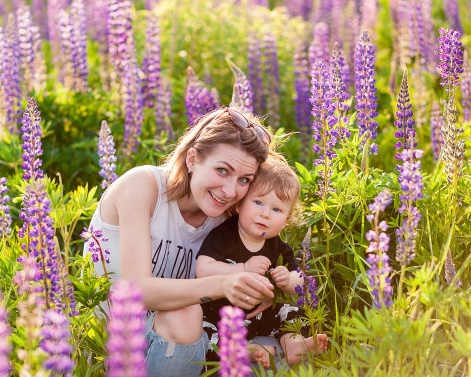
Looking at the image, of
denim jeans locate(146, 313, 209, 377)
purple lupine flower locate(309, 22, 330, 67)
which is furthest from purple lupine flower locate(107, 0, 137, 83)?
denim jeans locate(146, 313, 209, 377)

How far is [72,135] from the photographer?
5.92m

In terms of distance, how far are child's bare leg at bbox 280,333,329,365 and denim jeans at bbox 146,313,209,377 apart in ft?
1.36

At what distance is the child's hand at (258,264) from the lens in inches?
138

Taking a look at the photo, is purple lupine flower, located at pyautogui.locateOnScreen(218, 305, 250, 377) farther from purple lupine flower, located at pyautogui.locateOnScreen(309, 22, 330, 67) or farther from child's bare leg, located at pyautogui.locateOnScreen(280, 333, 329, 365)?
purple lupine flower, located at pyautogui.locateOnScreen(309, 22, 330, 67)

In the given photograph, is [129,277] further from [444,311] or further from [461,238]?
[461,238]

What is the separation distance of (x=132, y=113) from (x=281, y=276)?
2.39 metres

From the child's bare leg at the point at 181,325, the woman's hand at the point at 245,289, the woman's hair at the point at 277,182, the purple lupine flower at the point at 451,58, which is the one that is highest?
the purple lupine flower at the point at 451,58

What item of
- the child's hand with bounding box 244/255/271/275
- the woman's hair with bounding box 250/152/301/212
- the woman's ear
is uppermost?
the woman's ear

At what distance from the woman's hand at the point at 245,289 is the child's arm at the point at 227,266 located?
1.03 feet

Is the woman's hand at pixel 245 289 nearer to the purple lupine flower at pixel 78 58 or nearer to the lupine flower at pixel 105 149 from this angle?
the lupine flower at pixel 105 149

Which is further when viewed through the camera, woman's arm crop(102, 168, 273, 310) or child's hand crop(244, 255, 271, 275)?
child's hand crop(244, 255, 271, 275)

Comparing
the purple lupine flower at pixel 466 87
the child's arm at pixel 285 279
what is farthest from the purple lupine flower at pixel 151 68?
the child's arm at pixel 285 279

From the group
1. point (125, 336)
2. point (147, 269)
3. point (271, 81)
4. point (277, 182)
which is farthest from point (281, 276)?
point (271, 81)

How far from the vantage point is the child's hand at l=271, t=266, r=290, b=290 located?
3457 mm
